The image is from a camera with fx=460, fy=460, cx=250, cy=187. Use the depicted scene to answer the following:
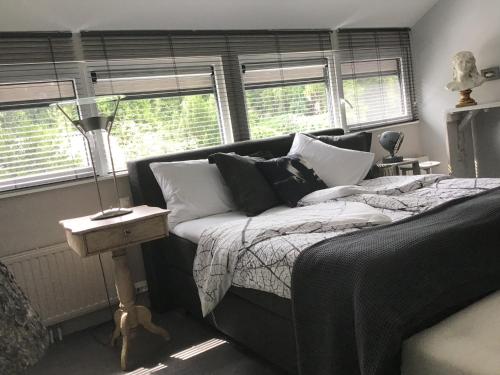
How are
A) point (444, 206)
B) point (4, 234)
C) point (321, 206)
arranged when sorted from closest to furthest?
1. point (444, 206)
2. point (321, 206)
3. point (4, 234)

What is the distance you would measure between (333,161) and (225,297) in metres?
1.33

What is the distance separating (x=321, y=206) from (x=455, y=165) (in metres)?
2.34

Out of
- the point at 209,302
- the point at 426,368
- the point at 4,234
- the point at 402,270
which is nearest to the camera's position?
the point at 426,368

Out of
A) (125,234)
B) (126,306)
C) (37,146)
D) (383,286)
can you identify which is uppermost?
(37,146)

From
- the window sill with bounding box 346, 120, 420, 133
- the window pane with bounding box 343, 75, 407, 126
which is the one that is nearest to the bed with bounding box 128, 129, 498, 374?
the window sill with bounding box 346, 120, 420, 133

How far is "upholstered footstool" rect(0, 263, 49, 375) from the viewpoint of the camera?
41.1 inches

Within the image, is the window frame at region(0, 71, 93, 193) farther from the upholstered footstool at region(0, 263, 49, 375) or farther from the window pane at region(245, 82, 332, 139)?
the upholstered footstool at region(0, 263, 49, 375)

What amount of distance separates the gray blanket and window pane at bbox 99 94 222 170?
1846 mm

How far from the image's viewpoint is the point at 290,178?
279 centimetres

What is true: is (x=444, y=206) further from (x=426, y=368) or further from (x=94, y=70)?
(x=94, y=70)

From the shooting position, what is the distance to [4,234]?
8.59 ft

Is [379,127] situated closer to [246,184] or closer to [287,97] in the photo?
[287,97]

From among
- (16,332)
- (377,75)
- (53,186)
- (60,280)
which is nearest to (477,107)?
(377,75)

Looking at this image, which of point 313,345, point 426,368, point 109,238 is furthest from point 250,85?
point 426,368
